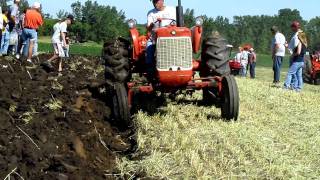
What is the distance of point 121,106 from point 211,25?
106ft

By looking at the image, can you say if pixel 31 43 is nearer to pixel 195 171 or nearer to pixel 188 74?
pixel 188 74

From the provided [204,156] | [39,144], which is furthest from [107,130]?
[204,156]

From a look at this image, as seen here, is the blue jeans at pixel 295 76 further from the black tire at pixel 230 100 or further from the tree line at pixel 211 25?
the tree line at pixel 211 25

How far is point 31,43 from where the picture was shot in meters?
12.4

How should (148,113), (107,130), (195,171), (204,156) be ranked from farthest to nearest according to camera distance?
(148,113) → (107,130) → (204,156) → (195,171)

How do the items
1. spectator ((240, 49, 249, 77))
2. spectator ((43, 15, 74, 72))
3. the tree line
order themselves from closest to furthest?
spectator ((43, 15, 74, 72))
spectator ((240, 49, 249, 77))
the tree line

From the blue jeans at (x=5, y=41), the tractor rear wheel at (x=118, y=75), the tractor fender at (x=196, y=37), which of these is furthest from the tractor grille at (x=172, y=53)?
the blue jeans at (x=5, y=41)

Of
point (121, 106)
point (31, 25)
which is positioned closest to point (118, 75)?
point (121, 106)

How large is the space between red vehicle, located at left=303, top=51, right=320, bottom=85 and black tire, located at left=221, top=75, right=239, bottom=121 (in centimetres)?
1355

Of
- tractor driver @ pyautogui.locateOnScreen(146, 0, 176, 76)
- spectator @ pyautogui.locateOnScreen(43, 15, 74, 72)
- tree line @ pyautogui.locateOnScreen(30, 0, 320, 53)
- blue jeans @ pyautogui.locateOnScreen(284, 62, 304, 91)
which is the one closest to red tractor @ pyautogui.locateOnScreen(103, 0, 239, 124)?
tractor driver @ pyautogui.locateOnScreen(146, 0, 176, 76)

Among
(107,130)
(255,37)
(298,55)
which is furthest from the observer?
(255,37)

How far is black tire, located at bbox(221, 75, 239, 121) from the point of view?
7.08 m

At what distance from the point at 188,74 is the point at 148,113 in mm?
849

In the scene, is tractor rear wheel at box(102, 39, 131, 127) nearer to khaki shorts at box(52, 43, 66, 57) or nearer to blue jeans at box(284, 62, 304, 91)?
khaki shorts at box(52, 43, 66, 57)
